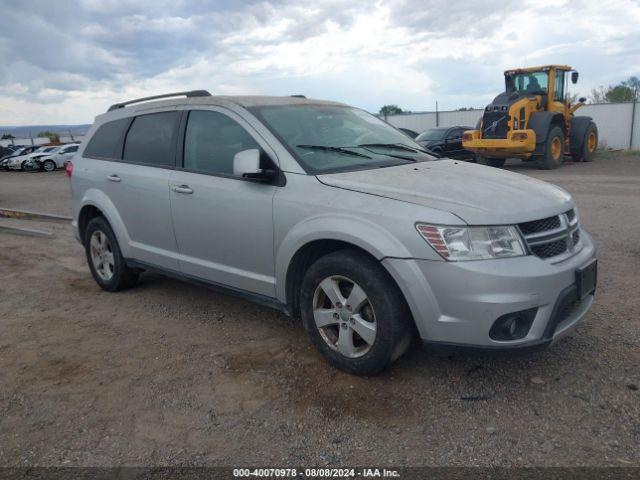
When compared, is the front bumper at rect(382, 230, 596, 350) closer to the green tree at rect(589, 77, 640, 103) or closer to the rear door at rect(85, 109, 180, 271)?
the rear door at rect(85, 109, 180, 271)

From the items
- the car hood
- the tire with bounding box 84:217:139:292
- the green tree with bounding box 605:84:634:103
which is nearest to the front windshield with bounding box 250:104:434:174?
the car hood

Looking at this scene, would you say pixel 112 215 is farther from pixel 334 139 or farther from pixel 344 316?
pixel 344 316

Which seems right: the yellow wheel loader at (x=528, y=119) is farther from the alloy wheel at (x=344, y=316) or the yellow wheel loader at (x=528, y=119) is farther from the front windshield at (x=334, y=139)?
the alloy wheel at (x=344, y=316)

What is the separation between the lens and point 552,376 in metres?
3.46

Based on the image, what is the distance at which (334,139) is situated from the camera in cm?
416

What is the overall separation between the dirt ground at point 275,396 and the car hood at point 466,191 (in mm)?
905

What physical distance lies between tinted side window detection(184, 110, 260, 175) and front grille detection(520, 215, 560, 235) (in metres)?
1.85

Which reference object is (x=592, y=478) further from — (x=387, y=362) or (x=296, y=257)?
(x=296, y=257)

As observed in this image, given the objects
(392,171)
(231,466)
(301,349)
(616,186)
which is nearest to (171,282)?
(301,349)

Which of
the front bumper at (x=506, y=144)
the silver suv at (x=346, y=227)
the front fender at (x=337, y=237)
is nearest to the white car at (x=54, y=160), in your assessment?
the front bumper at (x=506, y=144)

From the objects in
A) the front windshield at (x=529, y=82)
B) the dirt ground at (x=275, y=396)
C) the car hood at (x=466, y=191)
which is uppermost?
the front windshield at (x=529, y=82)

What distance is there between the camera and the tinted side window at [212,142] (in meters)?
4.11

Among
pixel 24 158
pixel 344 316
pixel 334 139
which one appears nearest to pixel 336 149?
pixel 334 139

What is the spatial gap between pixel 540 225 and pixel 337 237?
1168 millimetres
